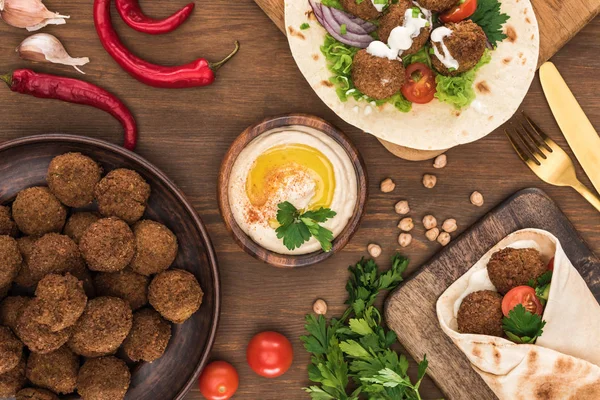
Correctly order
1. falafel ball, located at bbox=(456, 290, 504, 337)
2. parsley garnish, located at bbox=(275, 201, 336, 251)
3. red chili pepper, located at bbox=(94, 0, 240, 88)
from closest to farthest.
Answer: parsley garnish, located at bbox=(275, 201, 336, 251)
falafel ball, located at bbox=(456, 290, 504, 337)
red chili pepper, located at bbox=(94, 0, 240, 88)

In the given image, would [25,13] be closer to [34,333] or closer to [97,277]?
[97,277]

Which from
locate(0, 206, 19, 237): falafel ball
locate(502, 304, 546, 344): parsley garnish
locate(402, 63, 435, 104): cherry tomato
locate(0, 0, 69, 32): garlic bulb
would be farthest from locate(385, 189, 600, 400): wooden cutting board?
locate(0, 0, 69, 32): garlic bulb

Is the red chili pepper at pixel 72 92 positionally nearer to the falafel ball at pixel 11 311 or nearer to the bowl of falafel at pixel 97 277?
the bowl of falafel at pixel 97 277

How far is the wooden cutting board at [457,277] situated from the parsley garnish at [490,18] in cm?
119

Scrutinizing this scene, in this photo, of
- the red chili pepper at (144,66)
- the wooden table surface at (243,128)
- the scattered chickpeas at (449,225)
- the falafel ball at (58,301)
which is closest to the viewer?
the falafel ball at (58,301)

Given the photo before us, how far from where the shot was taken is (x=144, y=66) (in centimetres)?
403

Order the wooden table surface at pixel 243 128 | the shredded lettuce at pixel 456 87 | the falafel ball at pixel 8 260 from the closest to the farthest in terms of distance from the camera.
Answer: the falafel ball at pixel 8 260, the shredded lettuce at pixel 456 87, the wooden table surface at pixel 243 128

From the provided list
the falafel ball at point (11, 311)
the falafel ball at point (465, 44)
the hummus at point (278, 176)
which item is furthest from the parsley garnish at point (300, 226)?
the falafel ball at point (11, 311)

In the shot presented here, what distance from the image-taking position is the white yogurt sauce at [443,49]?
353 cm

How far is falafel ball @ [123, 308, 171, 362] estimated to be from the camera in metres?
3.76

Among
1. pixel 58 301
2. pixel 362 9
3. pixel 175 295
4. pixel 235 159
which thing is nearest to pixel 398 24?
pixel 362 9

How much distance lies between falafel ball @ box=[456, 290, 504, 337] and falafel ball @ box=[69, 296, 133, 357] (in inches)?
89.7

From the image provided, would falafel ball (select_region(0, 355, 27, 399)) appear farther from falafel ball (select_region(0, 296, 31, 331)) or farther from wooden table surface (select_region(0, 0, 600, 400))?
wooden table surface (select_region(0, 0, 600, 400))

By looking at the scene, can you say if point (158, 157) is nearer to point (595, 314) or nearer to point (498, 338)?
point (498, 338)
